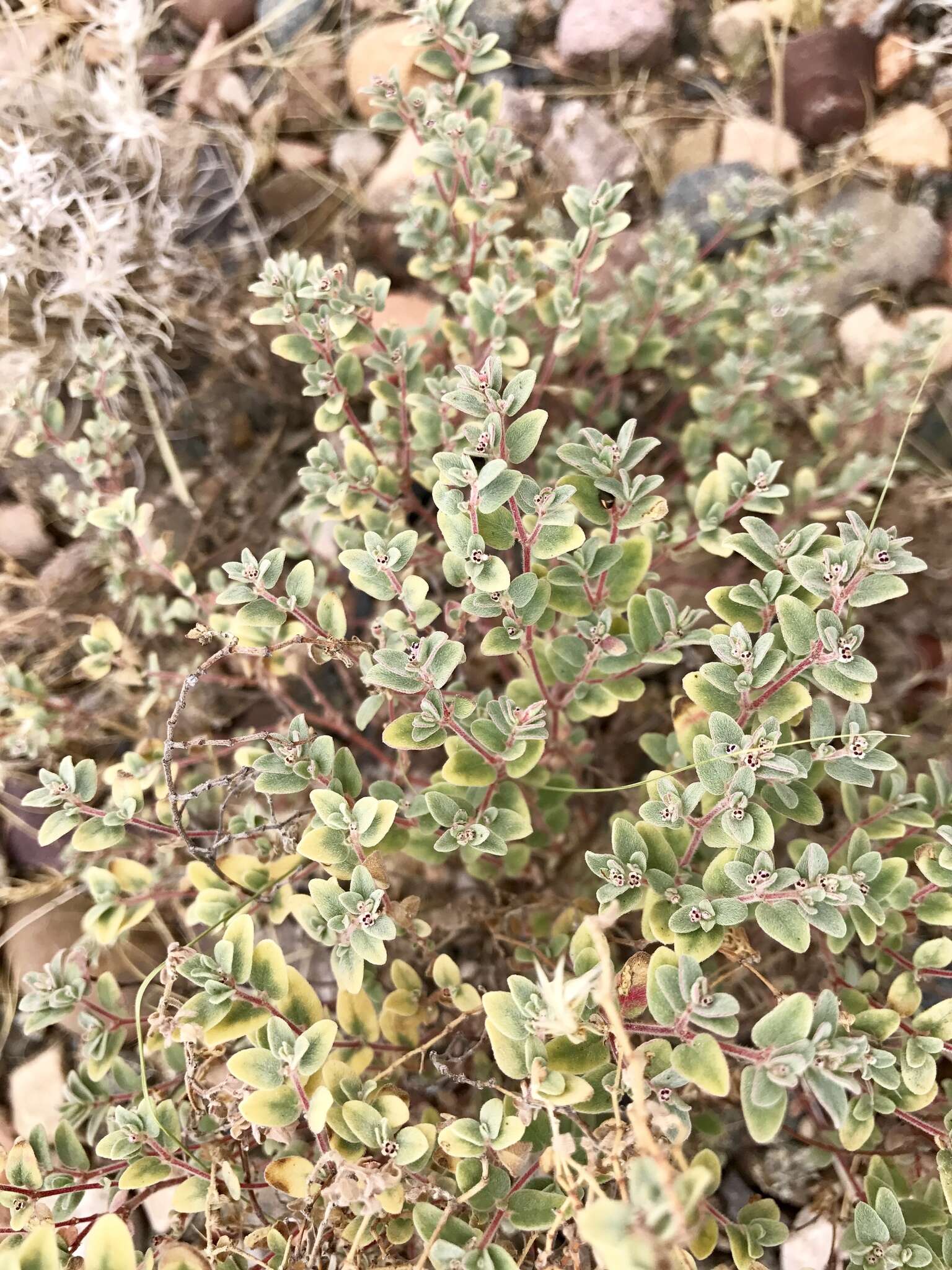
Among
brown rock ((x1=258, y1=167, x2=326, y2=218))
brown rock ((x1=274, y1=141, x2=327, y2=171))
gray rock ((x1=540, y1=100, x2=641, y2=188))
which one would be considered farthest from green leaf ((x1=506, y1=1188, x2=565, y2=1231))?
brown rock ((x1=274, y1=141, x2=327, y2=171))

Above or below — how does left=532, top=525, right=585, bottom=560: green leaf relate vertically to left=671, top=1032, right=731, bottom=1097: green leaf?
above

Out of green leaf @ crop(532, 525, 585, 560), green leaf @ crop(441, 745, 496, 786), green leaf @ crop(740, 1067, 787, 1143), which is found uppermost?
green leaf @ crop(532, 525, 585, 560)

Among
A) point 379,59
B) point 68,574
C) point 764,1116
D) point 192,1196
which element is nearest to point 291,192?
point 379,59

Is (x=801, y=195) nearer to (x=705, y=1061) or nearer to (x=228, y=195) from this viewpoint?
(x=228, y=195)

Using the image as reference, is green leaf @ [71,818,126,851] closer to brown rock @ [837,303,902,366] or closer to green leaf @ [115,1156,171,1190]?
green leaf @ [115,1156,171,1190]

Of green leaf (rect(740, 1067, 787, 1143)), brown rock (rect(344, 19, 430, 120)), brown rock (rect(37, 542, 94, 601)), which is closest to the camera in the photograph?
green leaf (rect(740, 1067, 787, 1143))

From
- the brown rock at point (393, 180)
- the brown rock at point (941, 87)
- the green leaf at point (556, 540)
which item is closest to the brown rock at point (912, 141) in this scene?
the brown rock at point (941, 87)

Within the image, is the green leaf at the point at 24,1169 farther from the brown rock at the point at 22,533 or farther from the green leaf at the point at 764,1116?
the brown rock at the point at 22,533
